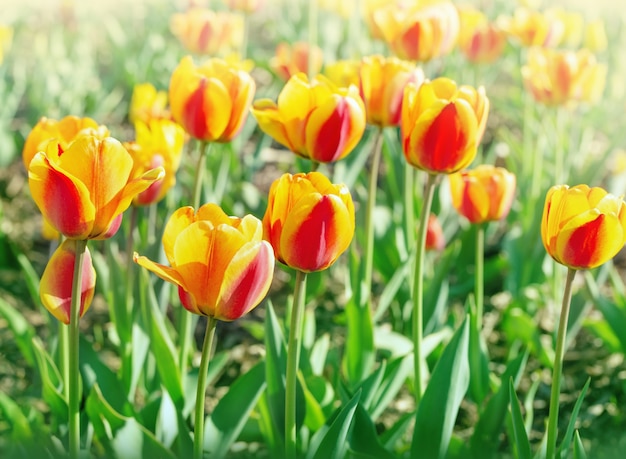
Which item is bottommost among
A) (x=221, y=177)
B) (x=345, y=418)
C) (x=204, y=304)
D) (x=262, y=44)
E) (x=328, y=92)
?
(x=262, y=44)

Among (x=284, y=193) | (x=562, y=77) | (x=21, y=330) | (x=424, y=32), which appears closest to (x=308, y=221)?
(x=284, y=193)

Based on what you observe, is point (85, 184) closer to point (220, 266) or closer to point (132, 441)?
point (220, 266)

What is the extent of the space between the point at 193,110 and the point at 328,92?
26cm

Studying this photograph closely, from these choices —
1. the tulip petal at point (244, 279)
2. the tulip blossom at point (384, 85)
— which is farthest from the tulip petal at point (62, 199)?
the tulip blossom at point (384, 85)

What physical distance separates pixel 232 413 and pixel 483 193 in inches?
27.3

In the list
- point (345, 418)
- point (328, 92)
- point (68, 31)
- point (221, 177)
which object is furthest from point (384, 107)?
point (68, 31)

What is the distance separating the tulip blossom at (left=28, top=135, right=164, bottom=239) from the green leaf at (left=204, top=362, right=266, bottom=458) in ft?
1.59

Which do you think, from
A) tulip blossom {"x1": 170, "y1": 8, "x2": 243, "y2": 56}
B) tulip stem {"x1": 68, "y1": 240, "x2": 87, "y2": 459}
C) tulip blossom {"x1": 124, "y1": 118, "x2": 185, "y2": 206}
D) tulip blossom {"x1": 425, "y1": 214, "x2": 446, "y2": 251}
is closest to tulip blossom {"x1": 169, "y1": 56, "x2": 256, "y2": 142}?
tulip blossom {"x1": 124, "y1": 118, "x2": 185, "y2": 206}

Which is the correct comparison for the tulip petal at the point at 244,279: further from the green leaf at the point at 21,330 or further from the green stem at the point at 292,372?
the green leaf at the point at 21,330

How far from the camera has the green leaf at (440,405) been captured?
138 centimetres

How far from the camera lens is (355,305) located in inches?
70.1

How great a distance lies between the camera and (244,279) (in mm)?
1062

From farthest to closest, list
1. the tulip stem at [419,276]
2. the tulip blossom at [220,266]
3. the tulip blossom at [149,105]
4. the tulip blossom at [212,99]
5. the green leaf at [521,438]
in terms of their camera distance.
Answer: the tulip blossom at [149,105] < the tulip blossom at [212,99] < the tulip stem at [419,276] < the green leaf at [521,438] < the tulip blossom at [220,266]

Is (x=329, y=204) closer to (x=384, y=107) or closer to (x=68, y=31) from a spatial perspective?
(x=384, y=107)
